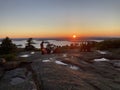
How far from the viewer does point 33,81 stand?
523 inches

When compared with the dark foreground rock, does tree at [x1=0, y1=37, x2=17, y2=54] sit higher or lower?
higher

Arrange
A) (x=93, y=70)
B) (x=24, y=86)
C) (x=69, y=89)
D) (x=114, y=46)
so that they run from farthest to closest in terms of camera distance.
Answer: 1. (x=114, y=46)
2. (x=93, y=70)
3. (x=24, y=86)
4. (x=69, y=89)

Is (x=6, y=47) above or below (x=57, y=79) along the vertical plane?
above

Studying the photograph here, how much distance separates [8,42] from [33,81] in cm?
2535

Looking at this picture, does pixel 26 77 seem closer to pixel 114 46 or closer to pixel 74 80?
pixel 74 80

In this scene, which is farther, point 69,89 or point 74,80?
point 74,80

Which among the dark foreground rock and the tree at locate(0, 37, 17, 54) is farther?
the tree at locate(0, 37, 17, 54)

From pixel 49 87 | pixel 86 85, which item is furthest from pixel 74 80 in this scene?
pixel 49 87

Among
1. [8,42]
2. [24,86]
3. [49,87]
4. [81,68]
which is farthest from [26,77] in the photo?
[8,42]

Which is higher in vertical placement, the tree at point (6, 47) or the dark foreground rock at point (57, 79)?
the tree at point (6, 47)

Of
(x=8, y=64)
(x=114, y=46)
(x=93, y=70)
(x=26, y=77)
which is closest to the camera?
(x=26, y=77)

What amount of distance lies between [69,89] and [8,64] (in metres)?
8.94

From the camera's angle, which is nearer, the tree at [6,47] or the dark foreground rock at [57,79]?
the dark foreground rock at [57,79]

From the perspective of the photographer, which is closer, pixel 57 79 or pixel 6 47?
pixel 57 79
